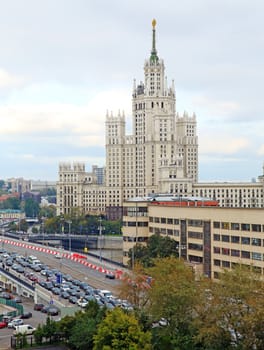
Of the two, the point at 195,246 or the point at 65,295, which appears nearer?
the point at 65,295

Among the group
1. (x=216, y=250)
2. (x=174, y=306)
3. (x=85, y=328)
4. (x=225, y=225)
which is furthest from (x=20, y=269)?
→ (x=174, y=306)

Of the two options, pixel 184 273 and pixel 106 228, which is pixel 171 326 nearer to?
pixel 184 273

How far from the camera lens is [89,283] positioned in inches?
3556

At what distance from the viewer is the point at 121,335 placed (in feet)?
158

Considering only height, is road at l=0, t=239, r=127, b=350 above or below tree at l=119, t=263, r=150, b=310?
below

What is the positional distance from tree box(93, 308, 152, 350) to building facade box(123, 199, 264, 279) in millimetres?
31478

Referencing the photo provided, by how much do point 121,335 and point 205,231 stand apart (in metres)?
47.0

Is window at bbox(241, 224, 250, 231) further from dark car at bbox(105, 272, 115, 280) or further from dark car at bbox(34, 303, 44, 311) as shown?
dark car at bbox(34, 303, 44, 311)

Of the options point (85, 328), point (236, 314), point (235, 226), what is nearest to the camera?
→ point (236, 314)

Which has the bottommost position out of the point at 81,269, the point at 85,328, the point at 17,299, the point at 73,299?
the point at 17,299

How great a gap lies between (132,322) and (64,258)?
68.8 m

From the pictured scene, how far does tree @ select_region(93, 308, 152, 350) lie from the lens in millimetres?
47688

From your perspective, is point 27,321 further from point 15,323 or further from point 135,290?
point 135,290

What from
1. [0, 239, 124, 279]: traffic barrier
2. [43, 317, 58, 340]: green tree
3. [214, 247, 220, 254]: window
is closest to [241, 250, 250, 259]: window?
[214, 247, 220, 254]: window
